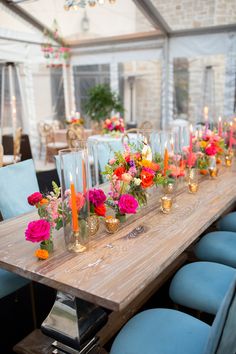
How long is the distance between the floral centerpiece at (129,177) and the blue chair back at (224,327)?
27.4 inches

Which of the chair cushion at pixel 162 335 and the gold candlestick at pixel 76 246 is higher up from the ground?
the gold candlestick at pixel 76 246

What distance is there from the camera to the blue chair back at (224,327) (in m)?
0.94

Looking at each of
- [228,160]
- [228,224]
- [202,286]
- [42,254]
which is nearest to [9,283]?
[42,254]

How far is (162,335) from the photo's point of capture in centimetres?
127

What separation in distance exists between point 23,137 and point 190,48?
328cm

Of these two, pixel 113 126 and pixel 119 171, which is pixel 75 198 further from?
pixel 113 126

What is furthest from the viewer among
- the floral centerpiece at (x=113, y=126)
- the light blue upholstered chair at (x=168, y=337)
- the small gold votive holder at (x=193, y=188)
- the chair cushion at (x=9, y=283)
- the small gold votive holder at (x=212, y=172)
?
the floral centerpiece at (x=113, y=126)

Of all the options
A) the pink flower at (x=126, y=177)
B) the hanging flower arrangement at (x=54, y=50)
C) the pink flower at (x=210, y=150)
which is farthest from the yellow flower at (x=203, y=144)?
the hanging flower arrangement at (x=54, y=50)

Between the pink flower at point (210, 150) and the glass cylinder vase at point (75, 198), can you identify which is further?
the pink flower at point (210, 150)

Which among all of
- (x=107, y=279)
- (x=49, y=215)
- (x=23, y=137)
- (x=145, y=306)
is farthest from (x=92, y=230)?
(x=23, y=137)

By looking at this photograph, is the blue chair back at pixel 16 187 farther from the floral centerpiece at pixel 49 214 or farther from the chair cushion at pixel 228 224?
the chair cushion at pixel 228 224

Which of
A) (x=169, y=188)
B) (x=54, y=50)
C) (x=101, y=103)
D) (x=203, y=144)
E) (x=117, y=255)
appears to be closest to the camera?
(x=117, y=255)

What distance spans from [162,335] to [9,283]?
85cm

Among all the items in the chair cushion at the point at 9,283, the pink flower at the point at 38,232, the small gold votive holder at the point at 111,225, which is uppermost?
the pink flower at the point at 38,232
